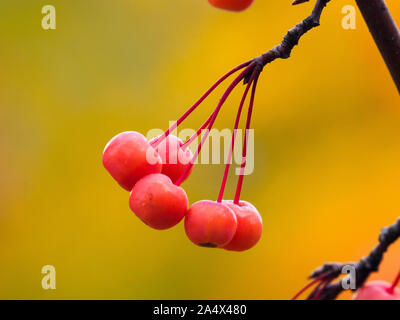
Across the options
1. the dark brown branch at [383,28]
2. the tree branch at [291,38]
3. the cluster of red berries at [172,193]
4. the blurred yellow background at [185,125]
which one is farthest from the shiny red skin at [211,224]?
the blurred yellow background at [185,125]

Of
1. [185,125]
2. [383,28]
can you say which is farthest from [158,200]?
[185,125]

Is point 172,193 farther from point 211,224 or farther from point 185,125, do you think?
point 185,125

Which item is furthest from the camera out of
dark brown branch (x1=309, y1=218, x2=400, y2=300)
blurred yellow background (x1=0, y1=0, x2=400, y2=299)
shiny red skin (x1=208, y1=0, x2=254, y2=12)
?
blurred yellow background (x1=0, y1=0, x2=400, y2=299)

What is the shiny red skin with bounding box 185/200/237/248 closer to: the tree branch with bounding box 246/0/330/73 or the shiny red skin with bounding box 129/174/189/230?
the shiny red skin with bounding box 129/174/189/230

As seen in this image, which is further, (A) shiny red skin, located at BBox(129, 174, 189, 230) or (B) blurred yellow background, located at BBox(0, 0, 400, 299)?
(B) blurred yellow background, located at BBox(0, 0, 400, 299)

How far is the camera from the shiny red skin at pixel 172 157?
839 mm

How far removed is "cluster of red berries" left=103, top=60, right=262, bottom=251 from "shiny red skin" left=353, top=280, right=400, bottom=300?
0.32m

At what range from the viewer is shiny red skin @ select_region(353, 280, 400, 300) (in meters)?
1.02

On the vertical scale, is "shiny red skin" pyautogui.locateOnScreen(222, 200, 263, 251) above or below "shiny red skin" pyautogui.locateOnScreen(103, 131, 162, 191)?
below

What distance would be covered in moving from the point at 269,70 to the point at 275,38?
0.15 meters

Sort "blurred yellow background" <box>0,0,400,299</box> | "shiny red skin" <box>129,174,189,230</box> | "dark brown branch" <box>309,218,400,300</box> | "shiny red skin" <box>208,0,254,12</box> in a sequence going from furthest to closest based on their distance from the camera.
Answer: "blurred yellow background" <box>0,0,400,299</box>, "dark brown branch" <box>309,218,400,300</box>, "shiny red skin" <box>208,0,254,12</box>, "shiny red skin" <box>129,174,189,230</box>

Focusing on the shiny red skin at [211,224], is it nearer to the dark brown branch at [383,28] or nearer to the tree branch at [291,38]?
the tree branch at [291,38]

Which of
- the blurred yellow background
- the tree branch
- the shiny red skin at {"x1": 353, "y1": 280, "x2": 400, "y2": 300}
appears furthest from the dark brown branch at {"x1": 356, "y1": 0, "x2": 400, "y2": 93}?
the blurred yellow background
